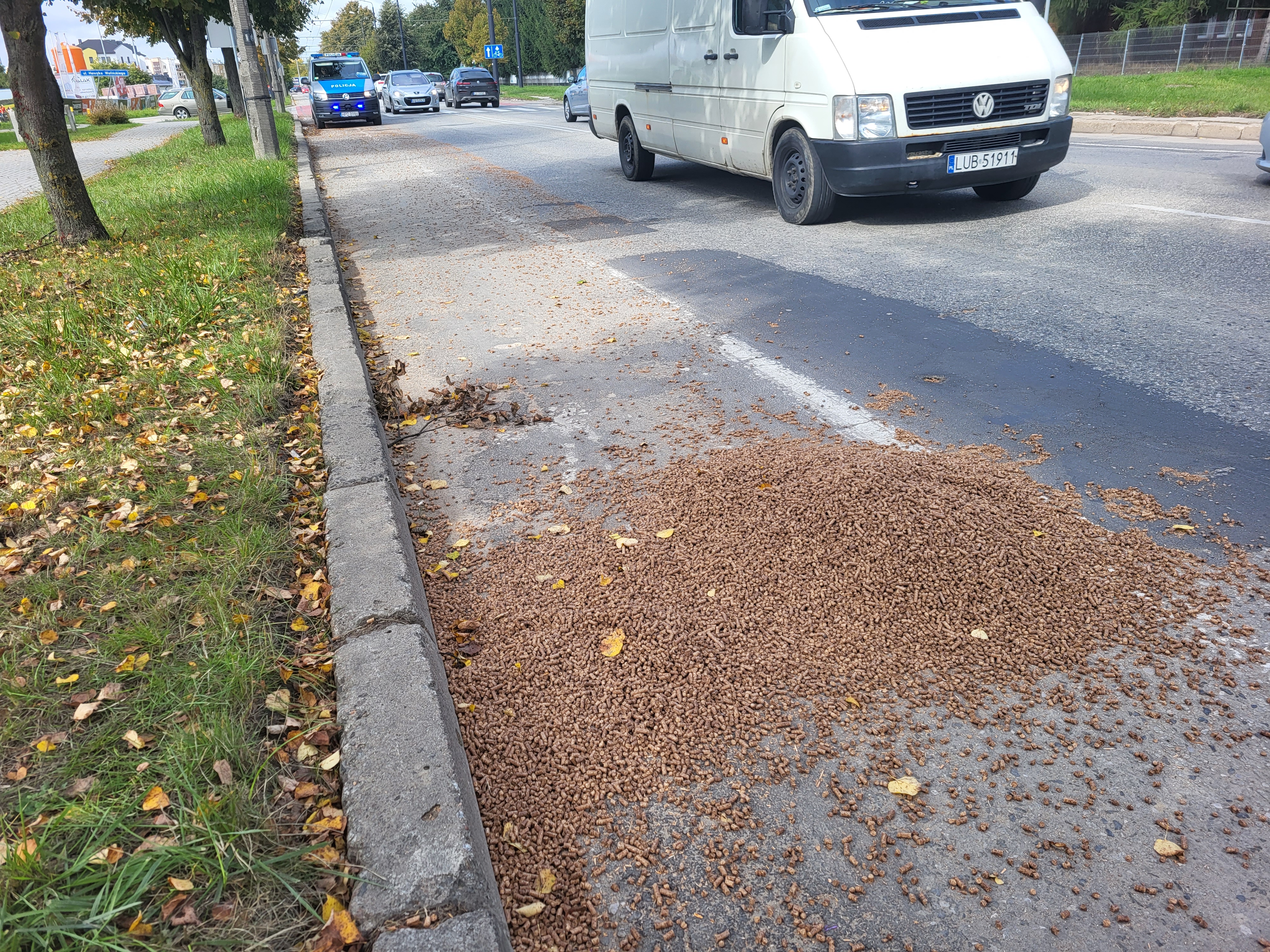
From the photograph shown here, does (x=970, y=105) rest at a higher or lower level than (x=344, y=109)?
lower

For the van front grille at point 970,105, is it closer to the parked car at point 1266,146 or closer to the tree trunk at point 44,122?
the parked car at point 1266,146

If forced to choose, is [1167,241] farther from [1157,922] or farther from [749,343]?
[1157,922]

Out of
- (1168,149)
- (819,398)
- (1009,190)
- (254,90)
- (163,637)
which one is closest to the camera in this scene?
(163,637)

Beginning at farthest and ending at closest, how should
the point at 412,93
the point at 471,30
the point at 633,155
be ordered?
the point at 471,30, the point at 412,93, the point at 633,155

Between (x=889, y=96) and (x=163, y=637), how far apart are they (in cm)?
695

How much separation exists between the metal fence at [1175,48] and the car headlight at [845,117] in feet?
80.7

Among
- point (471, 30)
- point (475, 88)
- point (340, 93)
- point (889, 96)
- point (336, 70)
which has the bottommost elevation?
point (889, 96)

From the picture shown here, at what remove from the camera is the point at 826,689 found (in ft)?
8.08

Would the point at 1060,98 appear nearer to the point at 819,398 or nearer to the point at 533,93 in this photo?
the point at 819,398

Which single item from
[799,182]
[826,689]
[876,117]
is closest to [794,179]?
[799,182]

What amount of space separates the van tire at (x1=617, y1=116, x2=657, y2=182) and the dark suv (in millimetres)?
29436

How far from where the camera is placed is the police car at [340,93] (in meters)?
28.5

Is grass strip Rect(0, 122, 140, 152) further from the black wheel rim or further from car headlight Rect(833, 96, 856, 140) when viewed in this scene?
car headlight Rect(833, 96, 856, 140)

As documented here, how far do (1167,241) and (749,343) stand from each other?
388cm
